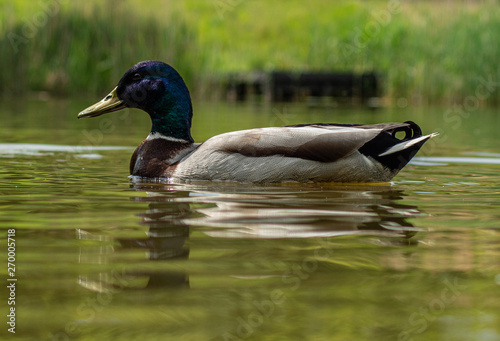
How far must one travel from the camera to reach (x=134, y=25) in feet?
59.4

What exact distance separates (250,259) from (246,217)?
1057 millimetres

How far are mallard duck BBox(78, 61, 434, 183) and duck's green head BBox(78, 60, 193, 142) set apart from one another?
2.3 inches

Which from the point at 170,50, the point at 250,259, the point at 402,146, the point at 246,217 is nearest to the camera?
the point at 250,259

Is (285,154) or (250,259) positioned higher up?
(285,154)

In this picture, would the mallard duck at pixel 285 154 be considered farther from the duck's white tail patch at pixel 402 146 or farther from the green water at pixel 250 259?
the green water at pixel 250 259

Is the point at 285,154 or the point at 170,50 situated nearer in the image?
the point at 285,154

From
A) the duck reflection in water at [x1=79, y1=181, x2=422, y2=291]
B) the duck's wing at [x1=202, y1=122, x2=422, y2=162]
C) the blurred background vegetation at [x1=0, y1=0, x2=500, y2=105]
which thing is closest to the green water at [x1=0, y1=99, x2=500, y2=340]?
the duck reflection in water at [x1=79, y1=181, x2=422, y2=291]

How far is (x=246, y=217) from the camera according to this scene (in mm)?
4109

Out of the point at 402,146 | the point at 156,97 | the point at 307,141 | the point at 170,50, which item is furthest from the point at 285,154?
the point at 170,50

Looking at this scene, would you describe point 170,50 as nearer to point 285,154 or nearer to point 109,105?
point 109,105

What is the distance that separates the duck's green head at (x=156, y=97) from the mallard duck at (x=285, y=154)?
59 millimetres

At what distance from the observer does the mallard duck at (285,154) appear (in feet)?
17.8

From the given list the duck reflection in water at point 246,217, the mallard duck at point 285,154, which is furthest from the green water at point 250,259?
the mallard duck at point 285,154

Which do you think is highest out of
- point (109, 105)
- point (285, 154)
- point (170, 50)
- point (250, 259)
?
point (170, 50)
